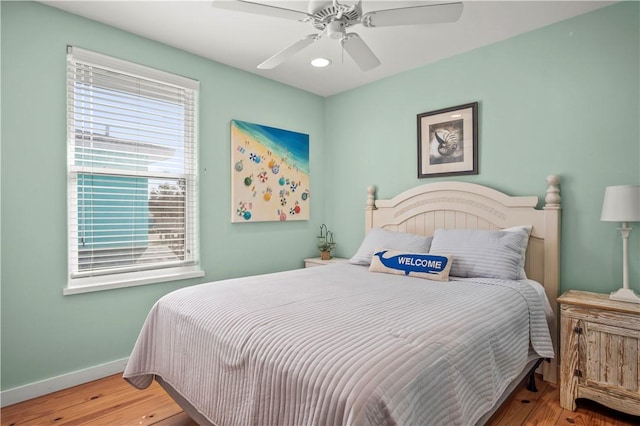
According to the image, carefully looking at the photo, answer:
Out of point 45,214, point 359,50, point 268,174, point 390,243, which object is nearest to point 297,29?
point 359,50

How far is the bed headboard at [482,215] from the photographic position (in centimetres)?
244

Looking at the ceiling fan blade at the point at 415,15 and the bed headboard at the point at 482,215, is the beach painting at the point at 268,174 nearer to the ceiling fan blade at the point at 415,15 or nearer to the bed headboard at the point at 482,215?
the bed headboard at the point at 482,215

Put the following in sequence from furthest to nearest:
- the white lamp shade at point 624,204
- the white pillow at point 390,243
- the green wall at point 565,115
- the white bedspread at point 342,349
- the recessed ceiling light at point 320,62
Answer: the recessed ceiling light at point 320,62 < the white pillow at point 390,243 < the green wall at point 565,115 < the white lamp shade at point 624,204 < the white bedspread at point 342,349

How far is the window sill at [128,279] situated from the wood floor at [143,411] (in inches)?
26.3

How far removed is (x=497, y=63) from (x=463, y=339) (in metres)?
2.40

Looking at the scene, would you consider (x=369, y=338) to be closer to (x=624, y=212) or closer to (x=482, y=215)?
(x=624, y=212)

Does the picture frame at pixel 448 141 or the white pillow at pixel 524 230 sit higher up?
the picture frame at pixel 448 141

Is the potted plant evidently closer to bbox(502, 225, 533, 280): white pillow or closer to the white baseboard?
bbox(502, 225, 533, 280): white pillow

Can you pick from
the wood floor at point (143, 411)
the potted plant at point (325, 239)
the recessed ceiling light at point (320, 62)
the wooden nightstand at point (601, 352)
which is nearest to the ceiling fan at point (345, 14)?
the recessed ceiling light at point (320, 62)

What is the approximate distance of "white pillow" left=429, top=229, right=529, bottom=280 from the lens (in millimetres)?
2311

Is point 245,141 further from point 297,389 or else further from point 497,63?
point 297,389

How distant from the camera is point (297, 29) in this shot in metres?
2.56

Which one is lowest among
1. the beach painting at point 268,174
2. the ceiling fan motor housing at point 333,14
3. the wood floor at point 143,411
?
the wood floor at point 143,411

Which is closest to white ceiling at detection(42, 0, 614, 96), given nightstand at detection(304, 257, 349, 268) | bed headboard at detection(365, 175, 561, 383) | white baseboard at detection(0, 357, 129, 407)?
bed headboard at detection(365, 175, 561, 383)
